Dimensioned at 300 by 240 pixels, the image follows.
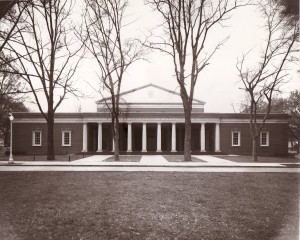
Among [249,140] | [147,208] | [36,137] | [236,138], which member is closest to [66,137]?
[36,137]

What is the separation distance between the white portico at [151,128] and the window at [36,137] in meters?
5.97

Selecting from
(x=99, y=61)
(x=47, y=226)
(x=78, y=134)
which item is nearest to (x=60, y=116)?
(x=78, y=134)

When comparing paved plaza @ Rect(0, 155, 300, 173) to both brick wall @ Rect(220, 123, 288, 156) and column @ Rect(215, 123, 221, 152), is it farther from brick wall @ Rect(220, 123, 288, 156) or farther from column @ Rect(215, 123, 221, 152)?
brick wall @ Rect(220, 123, 288, 156)

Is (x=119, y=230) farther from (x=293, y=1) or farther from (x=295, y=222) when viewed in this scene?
(x=293, y=1)

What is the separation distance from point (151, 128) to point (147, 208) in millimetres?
39625

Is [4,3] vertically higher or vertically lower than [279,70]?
lower

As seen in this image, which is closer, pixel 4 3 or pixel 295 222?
pixel 4 3

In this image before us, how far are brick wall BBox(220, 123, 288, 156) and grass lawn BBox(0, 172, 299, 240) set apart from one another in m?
30.1

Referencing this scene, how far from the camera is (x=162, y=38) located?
26.3m

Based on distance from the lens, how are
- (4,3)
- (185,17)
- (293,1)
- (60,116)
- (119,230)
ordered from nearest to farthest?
(4,3)
(119,230)
(293,1)
(185,17)
(60,116)

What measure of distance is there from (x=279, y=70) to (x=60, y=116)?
1129 inches

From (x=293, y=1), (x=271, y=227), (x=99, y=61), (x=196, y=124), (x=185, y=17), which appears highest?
(x=185, y=17)

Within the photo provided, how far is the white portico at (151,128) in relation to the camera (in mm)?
43344

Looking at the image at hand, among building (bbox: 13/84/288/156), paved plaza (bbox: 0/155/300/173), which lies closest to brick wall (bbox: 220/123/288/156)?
building (bbox: 13/84/288/156)
